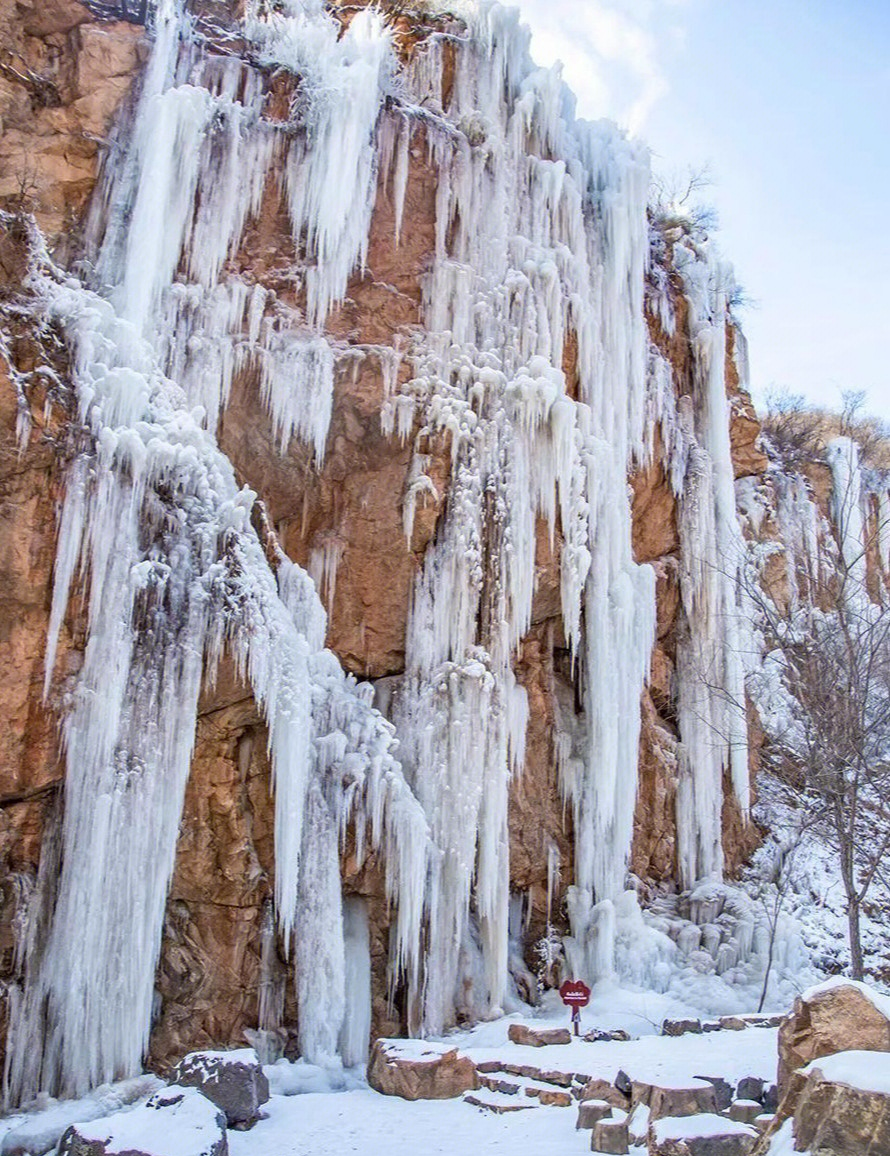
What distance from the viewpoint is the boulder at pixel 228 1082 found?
7652 millimetres

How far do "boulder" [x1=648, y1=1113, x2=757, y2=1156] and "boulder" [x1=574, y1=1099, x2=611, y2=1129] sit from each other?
143 centimetres

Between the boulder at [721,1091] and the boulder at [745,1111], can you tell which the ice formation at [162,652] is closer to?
the boulder at [721,1091]

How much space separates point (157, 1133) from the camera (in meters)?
6.40

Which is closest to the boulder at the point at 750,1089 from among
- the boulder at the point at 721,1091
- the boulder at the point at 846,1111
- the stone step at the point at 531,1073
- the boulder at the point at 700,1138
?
the boulder at the point at 721,1091

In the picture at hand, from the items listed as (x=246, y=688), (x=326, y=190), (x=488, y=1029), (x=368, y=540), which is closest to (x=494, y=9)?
(x=326, y=190)

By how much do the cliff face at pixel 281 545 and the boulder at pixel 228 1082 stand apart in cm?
232

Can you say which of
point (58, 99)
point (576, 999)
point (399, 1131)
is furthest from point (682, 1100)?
point (58, 99)

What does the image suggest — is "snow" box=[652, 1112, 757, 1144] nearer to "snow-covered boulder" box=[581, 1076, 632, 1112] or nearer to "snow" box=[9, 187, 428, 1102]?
"snow-covered boulder" box=[581, 1076, 632, 1112]

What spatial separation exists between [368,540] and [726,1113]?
806cm

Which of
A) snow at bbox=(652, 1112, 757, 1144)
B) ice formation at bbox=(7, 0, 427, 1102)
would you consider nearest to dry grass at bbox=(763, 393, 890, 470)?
ice formation at bbox=(7, 0, 427, 1102)

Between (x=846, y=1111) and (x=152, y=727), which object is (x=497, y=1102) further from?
(x=152, y=727)

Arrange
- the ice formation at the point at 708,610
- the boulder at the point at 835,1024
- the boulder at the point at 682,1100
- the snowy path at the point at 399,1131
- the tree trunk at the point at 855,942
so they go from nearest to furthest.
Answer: the boulder at the point at 835,1024
the boulder at the point at 682,1100
the snowy path at the point at 399,1131
the tree trunk at the point at 855,942
the ice formation at the point at 708,610

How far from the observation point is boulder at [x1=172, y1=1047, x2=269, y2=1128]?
765 centimetres

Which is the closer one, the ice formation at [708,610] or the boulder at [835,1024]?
the boulder at [835,1024]
